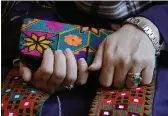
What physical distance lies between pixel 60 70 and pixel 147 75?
178mm

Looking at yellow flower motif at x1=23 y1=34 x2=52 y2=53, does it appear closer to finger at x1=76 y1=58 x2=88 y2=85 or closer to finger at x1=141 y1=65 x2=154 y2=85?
finger at x1=76 y1=58 x2=88 y2=85

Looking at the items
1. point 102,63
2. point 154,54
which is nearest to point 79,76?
point 102,63

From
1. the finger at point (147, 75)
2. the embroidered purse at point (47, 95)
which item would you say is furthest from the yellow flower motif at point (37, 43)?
the finger at point (147, 75)

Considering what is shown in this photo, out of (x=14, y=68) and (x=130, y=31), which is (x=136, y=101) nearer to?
(x=130, y=31)

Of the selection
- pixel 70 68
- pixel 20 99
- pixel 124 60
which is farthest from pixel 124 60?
pixel 20 99

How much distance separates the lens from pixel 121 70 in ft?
2.25

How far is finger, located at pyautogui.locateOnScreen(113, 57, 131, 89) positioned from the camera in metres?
0.68

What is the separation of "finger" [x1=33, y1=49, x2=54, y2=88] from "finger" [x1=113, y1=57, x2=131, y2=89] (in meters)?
0.13

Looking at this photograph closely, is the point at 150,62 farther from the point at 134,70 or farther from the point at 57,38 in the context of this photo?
the point at 57,38

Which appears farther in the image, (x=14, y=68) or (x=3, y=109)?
(x=14, y=68)

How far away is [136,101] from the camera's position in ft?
2.14

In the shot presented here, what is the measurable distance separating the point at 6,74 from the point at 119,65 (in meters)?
0.28

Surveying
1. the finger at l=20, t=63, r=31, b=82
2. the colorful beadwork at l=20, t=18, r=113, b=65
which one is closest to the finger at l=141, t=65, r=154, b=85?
the colorful beadwork at l=20, t=18, r=113, b=65

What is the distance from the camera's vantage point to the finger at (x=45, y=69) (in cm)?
68
